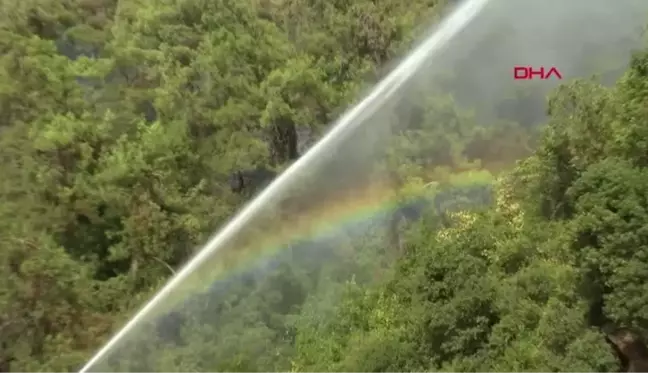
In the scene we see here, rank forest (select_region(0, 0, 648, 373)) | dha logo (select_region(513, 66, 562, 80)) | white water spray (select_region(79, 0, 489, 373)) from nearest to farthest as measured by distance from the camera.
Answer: forest (select_region(0, 0, 648, 373))
white water spray (select_region(79, 0, 489, 373))
dha logo (select_region(513, 66, 562, 80))

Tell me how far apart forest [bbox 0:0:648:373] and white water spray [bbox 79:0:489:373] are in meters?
0.46

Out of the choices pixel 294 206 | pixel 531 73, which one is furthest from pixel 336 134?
pixel 531 73

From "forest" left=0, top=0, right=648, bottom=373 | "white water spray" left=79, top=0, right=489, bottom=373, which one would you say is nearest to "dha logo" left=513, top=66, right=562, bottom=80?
"forest" left=0, top=0, right=648, bottom=373

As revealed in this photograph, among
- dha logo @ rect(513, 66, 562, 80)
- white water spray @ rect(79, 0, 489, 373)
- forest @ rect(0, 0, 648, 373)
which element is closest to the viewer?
forest @ rect(0, 0, 648, 373)

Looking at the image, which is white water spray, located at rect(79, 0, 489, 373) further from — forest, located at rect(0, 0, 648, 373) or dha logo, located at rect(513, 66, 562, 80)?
dha logo, located at rect(513, 66, 562, 80)

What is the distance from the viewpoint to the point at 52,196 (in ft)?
41.2

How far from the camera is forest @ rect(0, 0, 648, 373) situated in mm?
6785

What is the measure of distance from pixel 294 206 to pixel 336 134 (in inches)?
56.5

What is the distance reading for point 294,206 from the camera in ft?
37.0

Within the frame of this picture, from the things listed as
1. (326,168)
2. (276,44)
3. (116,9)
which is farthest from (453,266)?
(116,9)

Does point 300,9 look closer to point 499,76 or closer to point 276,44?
point 276,44

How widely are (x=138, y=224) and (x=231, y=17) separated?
474 cm

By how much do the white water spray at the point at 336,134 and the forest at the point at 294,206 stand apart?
46 centimetres

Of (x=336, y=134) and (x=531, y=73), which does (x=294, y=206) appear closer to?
(x=336, y=134)
